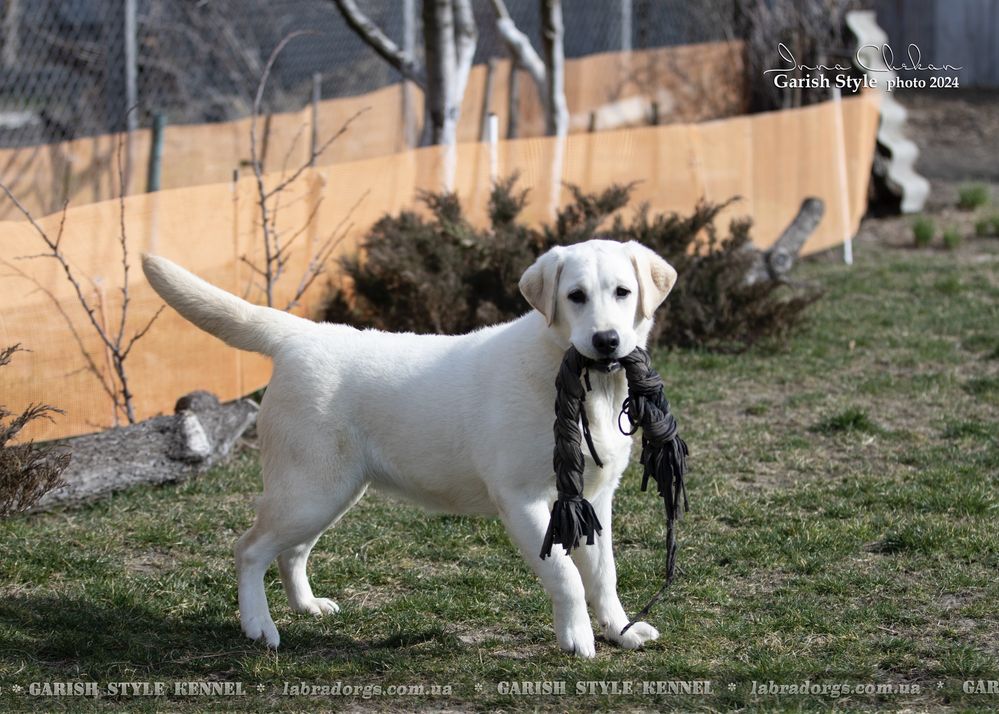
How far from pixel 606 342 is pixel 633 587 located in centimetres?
142

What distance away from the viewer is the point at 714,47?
1625 cm

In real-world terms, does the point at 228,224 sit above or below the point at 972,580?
above

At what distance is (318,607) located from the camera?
4598 millimetres

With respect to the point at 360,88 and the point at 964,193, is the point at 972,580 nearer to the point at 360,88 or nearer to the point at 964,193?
the point at 964,193

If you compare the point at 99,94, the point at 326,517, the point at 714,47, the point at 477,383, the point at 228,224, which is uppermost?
the point at 714,47

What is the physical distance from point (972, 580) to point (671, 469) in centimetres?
144

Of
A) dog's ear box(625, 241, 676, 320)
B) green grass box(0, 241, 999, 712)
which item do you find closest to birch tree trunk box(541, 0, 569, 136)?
green grass box(0, 241, 999, 712)

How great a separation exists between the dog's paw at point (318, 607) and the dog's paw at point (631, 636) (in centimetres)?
110

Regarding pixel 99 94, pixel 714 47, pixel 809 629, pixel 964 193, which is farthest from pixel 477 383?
pixel 714 47

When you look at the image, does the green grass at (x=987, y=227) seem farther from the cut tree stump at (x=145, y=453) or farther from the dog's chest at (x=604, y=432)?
the dog's chest at (x=604, y=432)

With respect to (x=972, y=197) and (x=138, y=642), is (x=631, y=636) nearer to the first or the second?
(x=138, y=642)

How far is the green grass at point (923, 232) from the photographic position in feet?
40.4

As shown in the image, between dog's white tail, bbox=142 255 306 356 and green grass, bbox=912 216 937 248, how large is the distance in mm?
9455

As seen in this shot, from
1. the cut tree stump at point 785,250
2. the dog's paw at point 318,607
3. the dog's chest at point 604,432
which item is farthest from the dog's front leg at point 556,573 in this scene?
the cut tree stump at point 785,250
